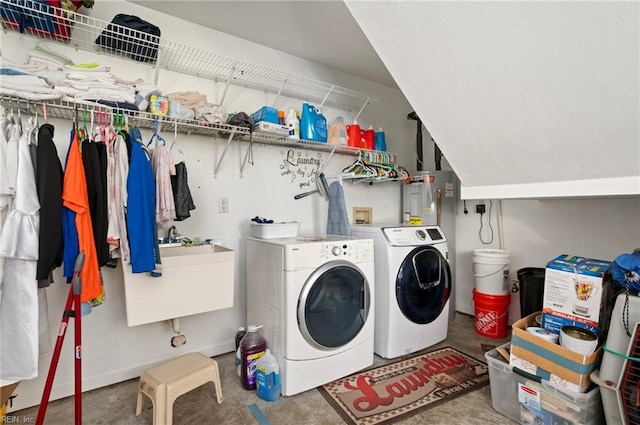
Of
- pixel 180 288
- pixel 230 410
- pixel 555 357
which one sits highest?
pixel 180 288

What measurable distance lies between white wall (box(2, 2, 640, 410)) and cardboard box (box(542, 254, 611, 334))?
102cm

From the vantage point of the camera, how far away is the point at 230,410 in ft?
5.41

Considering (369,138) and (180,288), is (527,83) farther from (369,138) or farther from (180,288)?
(180,288)

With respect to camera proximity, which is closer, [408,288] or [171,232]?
[171,232]

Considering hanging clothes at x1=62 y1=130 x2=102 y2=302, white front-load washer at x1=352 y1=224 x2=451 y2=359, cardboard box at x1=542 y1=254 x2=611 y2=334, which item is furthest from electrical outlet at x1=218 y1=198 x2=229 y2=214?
cardboard box at x1=542 y1=254 x2=611 y2=334

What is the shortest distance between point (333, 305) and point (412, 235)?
838 mm

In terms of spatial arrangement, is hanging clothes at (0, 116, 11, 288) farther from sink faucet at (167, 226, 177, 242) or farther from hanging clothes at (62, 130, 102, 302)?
sink faucet at (167, 226, 177, 242)

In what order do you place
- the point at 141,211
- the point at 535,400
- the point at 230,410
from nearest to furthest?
the point at 535,400 → the point at 141,211 → the point at 230,410

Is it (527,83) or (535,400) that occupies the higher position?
(527,83)

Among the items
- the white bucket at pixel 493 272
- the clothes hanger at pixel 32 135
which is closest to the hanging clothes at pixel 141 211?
the clothes hanger at pixel 32 135

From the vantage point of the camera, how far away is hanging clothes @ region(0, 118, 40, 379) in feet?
4.17

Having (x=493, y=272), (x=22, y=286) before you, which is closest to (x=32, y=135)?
(x=22, y=286)

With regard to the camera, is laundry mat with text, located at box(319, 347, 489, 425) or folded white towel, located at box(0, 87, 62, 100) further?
laundry mat with text, located at box(319, 347, 489, 425)

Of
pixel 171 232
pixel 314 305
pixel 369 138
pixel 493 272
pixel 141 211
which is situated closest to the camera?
pixel 141 211
